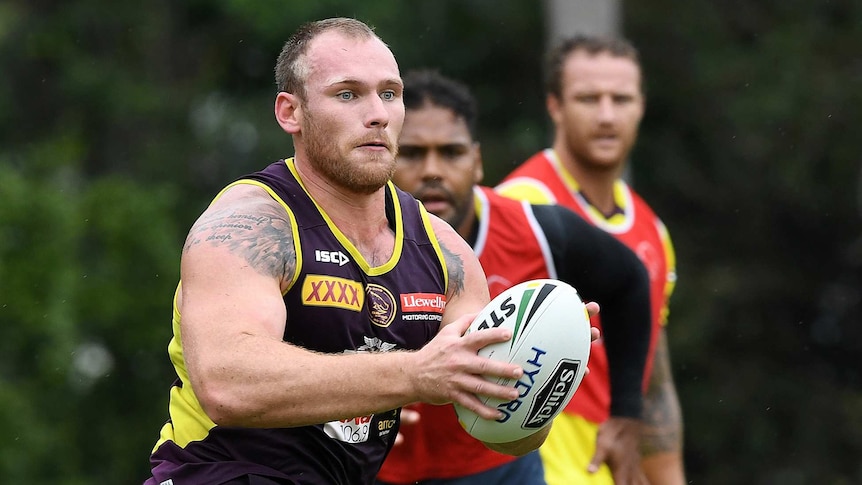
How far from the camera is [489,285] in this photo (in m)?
6.56

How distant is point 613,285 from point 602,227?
0.86 metres

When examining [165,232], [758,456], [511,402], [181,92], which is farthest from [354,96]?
[181,92]

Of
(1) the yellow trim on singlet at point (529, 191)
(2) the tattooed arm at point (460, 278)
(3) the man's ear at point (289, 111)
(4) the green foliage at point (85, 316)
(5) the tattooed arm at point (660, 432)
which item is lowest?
(4) the green foliage at point (85, 316)

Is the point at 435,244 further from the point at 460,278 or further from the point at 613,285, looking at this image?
the point at 613,285

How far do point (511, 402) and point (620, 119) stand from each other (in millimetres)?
3510

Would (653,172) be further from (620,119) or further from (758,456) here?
(620,119)

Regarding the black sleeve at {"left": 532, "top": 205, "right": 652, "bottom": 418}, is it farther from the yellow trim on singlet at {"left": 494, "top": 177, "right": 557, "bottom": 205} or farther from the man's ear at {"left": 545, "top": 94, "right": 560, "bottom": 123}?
the man's ear at {"left": 545, "top": 94, "right": 560, "bottom": 123}

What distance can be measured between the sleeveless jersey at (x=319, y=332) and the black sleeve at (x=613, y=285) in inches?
58.6

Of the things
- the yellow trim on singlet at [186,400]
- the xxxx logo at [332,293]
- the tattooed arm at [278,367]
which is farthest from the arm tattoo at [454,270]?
the tattooed arm at [278,367]

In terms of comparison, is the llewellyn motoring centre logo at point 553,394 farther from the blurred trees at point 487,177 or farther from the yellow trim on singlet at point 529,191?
the blurred trees at point 487,177

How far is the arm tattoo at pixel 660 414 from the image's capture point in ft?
24.6

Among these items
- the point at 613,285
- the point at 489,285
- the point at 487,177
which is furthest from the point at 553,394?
the point at 487,177

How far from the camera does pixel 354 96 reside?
5.04 meters

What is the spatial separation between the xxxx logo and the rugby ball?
0.47 metres
